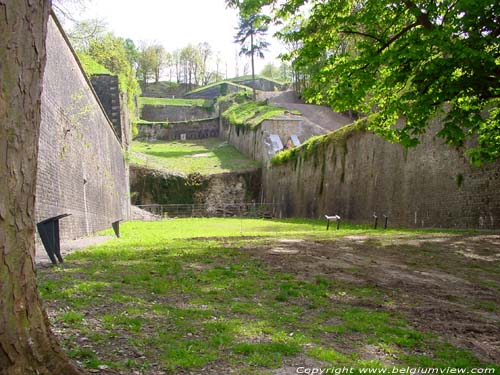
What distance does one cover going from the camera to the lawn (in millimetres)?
3602

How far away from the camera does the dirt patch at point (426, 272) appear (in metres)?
4.97

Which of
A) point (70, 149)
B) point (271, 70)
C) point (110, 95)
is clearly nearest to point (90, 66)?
point (110, 95)

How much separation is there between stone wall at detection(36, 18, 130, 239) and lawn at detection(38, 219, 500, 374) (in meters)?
2.99

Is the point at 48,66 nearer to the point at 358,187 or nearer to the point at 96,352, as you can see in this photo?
the point at 96,352

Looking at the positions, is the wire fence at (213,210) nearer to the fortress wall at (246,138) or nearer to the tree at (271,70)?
the fortress wall at (246,138)

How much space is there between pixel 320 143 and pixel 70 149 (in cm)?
1602

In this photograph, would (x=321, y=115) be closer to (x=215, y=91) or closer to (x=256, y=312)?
(x=215, y=91)

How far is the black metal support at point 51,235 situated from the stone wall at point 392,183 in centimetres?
1205

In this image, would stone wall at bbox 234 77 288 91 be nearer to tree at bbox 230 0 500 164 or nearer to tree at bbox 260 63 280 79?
tree at bbox 260 63 280 79

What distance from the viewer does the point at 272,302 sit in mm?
5457

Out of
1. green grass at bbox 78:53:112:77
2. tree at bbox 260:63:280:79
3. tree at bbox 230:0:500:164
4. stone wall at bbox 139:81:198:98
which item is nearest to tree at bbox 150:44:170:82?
stone wall at bbox 139:81:198:98

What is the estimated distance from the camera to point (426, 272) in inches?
301

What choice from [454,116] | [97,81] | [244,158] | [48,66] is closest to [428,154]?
[454,116]

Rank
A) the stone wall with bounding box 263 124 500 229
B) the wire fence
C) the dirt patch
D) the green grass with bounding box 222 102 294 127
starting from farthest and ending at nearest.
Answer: the green grass with bounding box 222 102 294 127 → the wire fence → the stone wall with bounding box 263 124 500 229 → the dirt patch
